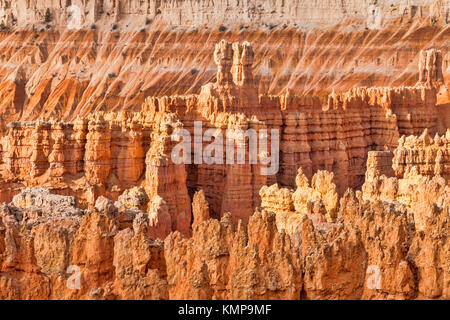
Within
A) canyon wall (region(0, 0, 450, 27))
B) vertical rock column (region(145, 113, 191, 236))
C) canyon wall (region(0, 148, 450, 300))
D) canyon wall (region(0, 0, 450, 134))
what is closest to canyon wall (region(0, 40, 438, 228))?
vertical rock column (region(145, 113, 191, 236))

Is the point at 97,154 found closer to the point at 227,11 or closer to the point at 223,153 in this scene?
the point at 223,153

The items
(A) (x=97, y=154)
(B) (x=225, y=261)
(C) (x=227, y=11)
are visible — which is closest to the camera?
(B) (x=225, y=261)

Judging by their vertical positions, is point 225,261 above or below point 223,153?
below

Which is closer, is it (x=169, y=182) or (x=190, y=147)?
(x=169, y=182)

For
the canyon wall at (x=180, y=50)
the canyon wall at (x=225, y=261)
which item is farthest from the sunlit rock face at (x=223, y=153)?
the canyon wall at (x=180, y=50)

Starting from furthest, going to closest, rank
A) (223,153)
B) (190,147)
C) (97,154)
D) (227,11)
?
(227,11), (190,147), (97,154), (223,153)

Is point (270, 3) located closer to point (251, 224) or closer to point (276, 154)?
point (276, 154)

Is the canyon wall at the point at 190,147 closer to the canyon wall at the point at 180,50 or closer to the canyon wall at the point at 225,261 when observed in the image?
the canyon wall at the point at 225,261

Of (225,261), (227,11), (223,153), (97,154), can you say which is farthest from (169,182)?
(227,11)

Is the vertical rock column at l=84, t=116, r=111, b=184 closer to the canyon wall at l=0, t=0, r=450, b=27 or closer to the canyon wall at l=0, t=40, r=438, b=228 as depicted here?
the canyon wall at l=0, t=40, r=438, b=228
